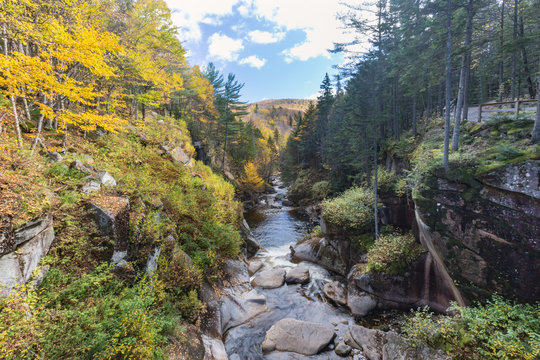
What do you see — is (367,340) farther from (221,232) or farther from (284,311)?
(221,232)

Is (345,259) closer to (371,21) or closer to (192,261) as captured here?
(192,261)

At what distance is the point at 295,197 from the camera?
121 ft

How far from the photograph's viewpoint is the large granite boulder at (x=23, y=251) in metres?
4.11

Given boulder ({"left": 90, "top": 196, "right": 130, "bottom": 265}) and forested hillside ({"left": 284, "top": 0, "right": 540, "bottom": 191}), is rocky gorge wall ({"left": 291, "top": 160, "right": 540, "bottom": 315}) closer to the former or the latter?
forested hillside ({"left": 284, "top": 0, "right": 540, "bottom": 191})

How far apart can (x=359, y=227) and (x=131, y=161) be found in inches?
614

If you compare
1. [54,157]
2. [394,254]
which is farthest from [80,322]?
[394,254]

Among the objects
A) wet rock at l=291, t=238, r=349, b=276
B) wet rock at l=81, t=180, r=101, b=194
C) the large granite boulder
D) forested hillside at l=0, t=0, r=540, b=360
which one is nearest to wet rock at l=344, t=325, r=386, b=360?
forested hillside at l=0, t=0, r=540, b=360

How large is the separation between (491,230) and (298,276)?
396 inches

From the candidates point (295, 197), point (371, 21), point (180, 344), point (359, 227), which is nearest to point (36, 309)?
point (180, 344)

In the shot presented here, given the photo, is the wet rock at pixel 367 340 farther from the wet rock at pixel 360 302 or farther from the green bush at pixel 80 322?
the green bush at pixel 80 322

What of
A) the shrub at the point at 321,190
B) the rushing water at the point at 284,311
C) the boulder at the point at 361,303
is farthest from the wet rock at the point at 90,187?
Answer: the shrub at the point at 321,190

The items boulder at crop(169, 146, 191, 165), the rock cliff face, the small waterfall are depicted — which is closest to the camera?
the rock cliff face

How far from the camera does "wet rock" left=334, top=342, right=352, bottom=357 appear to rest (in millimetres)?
→ 8266

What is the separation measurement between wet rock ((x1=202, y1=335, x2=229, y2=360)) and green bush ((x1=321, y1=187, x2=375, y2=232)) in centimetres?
1083
